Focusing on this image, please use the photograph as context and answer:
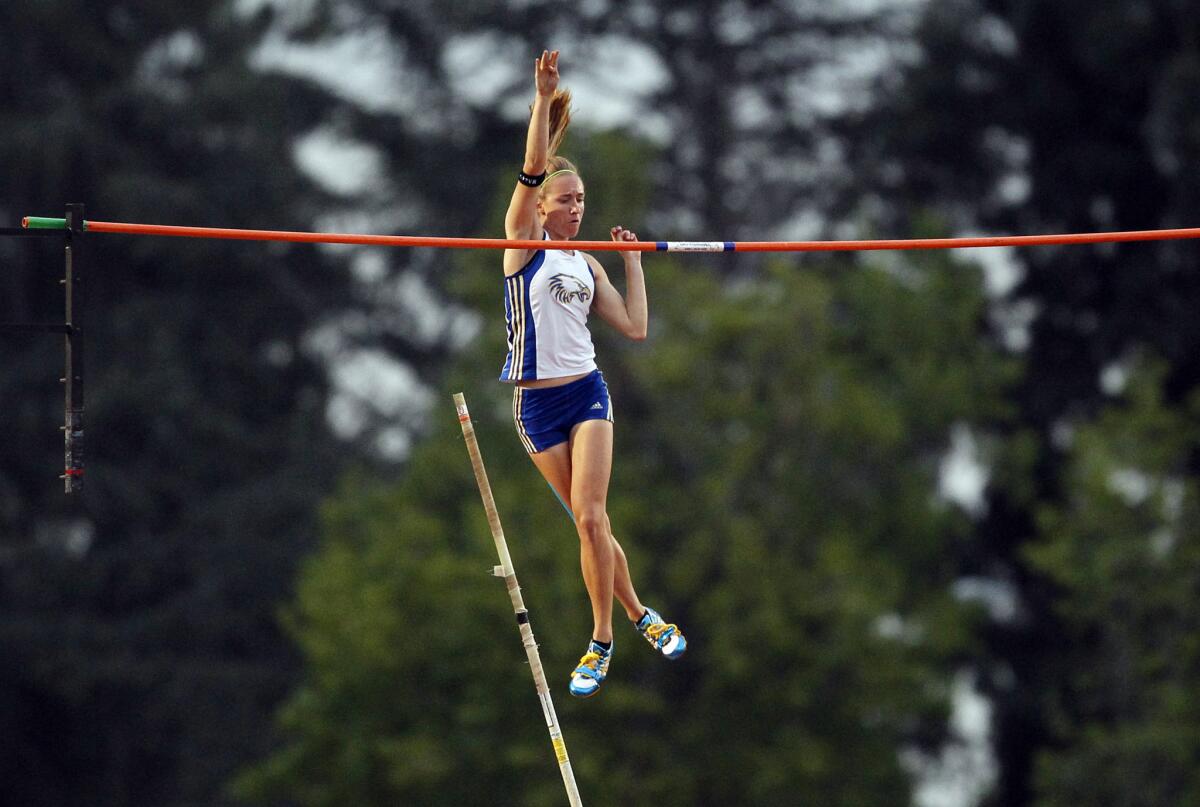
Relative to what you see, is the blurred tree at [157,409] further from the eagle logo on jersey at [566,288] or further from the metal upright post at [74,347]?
the eagle logo on jersey at [566,288]

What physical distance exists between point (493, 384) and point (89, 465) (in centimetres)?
789

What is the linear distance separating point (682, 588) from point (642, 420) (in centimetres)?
317

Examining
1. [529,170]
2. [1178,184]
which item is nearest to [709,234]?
[1178,184]

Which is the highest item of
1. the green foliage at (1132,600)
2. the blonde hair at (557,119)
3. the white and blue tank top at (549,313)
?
the blonde hair at (557,119)

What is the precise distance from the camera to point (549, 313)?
10.6 metres

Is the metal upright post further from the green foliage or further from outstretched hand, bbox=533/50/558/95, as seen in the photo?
the green foliage

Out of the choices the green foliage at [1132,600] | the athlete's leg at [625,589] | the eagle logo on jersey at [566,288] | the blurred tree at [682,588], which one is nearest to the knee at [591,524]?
the athlete's leg at [625,589]

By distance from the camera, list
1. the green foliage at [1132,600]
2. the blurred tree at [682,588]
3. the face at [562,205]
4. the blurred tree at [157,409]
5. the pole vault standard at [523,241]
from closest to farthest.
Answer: the pole vault standard at [523,241] < the face at [562,205] < the green foliage at [1132,600] < the blurred tree at [682,588] < the blurred tree at [157,409]

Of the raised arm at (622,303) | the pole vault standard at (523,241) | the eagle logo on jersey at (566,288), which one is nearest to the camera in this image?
the pole vault standard at (523,241)

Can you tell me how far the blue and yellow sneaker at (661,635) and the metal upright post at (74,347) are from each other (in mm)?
2652

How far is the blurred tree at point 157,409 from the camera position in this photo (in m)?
37.8

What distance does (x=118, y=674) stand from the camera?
3775cm

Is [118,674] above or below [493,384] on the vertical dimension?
below

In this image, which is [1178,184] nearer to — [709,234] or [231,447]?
[709,234]
